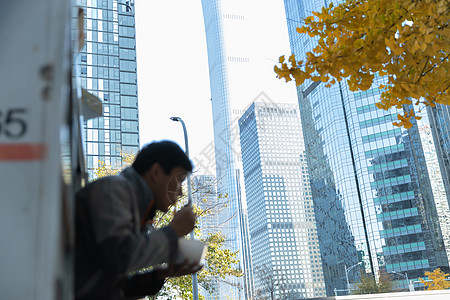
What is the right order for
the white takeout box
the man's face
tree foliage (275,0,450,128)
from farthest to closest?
tree foliage (275,0,450,128), the man's face, the white takeout box

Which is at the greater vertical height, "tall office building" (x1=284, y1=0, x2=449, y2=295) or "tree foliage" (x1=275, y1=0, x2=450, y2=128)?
"tall office building" (x1=284, y1=0, x2=449, y2=295)

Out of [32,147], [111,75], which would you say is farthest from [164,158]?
[111,75]

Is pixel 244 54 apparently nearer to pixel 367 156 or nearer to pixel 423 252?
pixel 367 156

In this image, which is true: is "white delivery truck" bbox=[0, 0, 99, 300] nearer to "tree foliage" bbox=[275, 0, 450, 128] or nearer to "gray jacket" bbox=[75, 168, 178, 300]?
"gray jacket" bbox=[75, 168, 178, 300]

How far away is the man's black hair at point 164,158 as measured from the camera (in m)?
1.69

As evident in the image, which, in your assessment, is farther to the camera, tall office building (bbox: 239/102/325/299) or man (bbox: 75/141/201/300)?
tall office building (bbox: 239/102/325/299)

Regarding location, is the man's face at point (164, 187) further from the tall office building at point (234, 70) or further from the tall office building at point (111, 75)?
the tall office building at point (234, 70)

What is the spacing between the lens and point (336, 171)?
76.3 metres

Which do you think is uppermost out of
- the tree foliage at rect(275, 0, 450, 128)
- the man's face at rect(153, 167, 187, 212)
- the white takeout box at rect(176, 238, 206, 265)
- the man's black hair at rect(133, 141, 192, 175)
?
the tree foliage at rect(275, 0, 450, 128)

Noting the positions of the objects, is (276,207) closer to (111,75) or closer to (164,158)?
(111,75)

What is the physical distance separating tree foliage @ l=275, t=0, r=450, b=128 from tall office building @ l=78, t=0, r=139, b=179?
55.6 metres

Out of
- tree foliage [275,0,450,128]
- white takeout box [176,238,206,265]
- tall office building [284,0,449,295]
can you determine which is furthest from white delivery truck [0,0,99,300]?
tall office building [284,0,449,295]

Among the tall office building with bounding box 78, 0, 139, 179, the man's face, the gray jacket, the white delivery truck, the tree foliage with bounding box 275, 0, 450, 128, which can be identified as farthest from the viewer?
the tall office building with bounding box 78, 0, 139, 179

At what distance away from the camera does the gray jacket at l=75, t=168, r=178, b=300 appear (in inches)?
50.0
